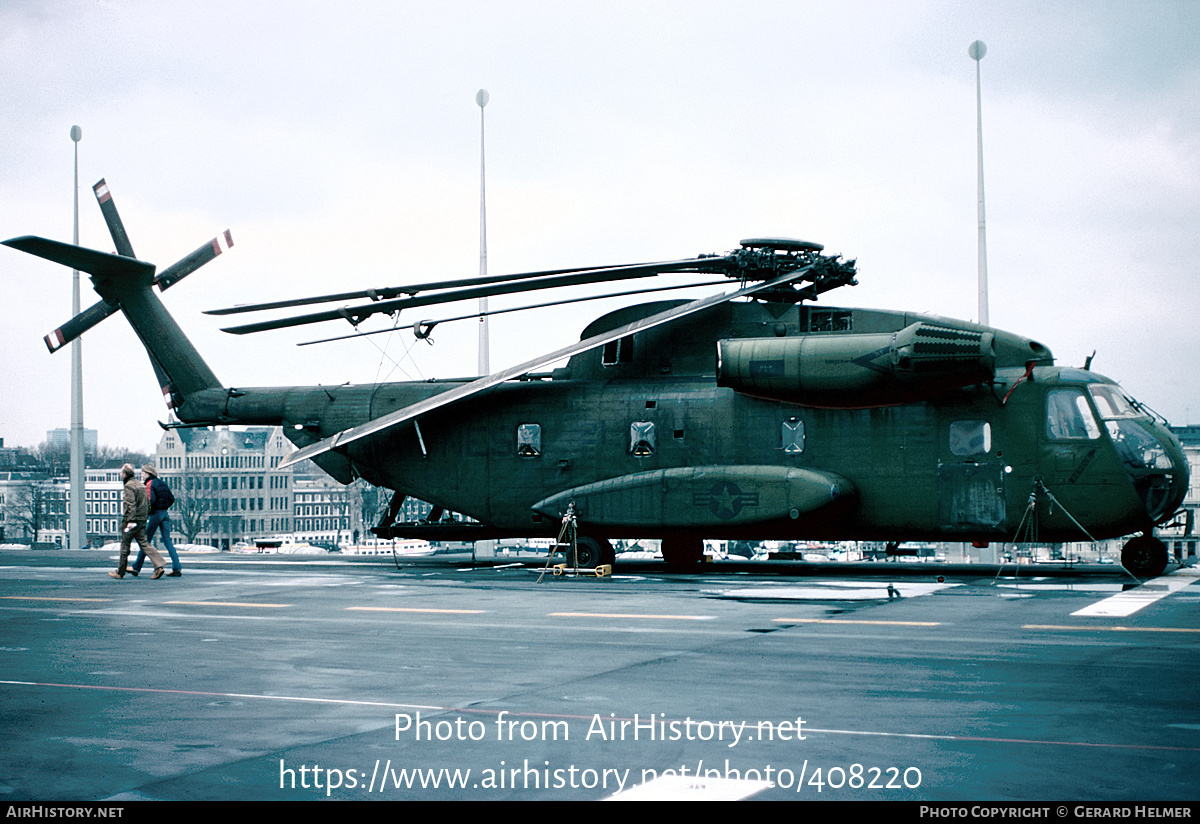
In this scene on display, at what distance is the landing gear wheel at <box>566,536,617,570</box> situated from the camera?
824 inches

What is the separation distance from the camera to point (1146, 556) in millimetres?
17969

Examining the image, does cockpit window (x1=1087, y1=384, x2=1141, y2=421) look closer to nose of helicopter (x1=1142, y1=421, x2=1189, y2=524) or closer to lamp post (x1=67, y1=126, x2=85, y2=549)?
nose of helicopter (x1=1142, y1=421, x2=1189, y2=524)

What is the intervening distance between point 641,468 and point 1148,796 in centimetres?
1577

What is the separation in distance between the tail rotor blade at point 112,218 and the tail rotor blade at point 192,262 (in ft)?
3.47

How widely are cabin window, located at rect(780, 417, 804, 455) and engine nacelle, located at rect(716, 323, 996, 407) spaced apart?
Result: 58 centimetres

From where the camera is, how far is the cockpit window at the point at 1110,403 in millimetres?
18031

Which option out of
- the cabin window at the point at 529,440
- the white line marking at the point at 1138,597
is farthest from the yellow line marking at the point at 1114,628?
the cabin window at the point at 529,440

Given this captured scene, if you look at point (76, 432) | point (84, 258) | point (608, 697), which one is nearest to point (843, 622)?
point (608, 697)

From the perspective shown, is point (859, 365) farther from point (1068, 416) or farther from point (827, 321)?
point (1068, 416)

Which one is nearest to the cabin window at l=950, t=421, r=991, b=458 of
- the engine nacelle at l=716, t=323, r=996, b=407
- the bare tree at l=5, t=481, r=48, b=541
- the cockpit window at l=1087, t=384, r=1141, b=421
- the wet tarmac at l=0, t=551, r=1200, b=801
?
the engine nacelle at l=716, t=323, r=996, b=407

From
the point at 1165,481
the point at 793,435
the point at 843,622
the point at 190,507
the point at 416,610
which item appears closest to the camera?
the point at 843,622

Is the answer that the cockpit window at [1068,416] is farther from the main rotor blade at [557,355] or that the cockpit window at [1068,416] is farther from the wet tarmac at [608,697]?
the main rotor blade at [557,355]

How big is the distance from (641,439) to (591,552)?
92.6 inches

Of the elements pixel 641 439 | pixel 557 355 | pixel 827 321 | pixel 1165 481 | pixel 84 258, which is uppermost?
pixel 84 258
